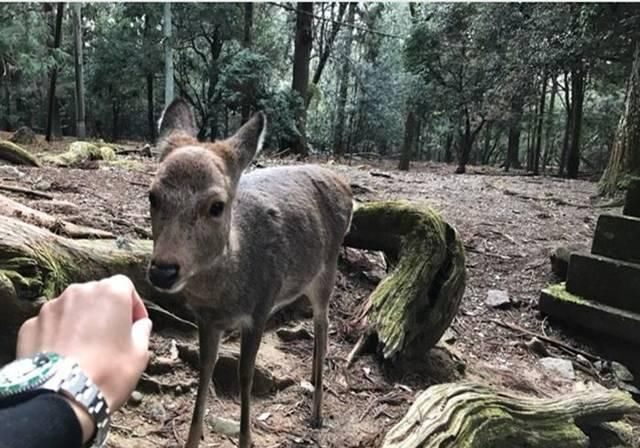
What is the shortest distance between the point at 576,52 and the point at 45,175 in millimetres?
9485

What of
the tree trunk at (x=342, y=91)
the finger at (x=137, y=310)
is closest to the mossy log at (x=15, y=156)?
the finger at (x=137, y=310)

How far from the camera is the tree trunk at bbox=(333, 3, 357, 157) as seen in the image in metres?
23.2

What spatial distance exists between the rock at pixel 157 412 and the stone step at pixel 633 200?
422 centimetres

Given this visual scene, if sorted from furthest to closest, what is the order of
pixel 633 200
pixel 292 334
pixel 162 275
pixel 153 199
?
pixel 633 200 < pixel 292 334 < pixel 153 199 < pixel 162 275

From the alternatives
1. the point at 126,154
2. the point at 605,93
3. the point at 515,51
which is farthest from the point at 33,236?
the point at 605,93

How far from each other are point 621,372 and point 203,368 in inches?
142

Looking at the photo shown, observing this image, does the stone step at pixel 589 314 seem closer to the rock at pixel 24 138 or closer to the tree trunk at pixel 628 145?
the tree trunk at pixel 628 145

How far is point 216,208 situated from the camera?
2217mm

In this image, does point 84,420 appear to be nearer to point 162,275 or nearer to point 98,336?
point 98,336

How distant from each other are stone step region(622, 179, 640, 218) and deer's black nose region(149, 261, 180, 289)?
14.7ft

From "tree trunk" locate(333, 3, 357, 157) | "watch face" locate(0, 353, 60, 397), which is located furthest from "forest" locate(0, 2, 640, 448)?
"tree trunk" locate(333, 3, 357, 157)

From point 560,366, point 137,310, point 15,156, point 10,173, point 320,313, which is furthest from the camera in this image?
point 15,156

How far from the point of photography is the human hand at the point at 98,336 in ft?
2.68

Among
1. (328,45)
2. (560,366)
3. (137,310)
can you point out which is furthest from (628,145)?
(328,45)
